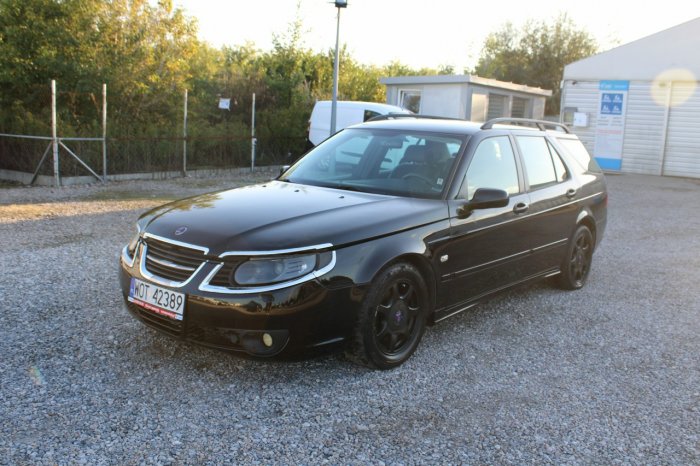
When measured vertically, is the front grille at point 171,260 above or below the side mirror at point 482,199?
below

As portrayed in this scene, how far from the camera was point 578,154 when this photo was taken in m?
6.52

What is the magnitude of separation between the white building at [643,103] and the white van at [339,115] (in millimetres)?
8319

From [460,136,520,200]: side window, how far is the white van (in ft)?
37.7

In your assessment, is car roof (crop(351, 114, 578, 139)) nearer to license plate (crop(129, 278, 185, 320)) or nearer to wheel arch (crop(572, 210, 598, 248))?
wheel arch (crop(572, 210, 598, 248))

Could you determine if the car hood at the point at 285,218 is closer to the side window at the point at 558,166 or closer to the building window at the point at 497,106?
the side window at the point at 558,166

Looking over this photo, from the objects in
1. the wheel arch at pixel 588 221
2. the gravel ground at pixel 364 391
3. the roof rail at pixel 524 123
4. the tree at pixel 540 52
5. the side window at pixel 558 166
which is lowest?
the gravel ground at pixel 364 391

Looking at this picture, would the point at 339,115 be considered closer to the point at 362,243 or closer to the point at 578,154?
the point at 578,154

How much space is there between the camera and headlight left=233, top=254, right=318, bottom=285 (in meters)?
3.57

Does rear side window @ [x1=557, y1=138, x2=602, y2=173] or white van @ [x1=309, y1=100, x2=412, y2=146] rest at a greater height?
white van @ [x1=309, y1=100, x2=412, y2=146]

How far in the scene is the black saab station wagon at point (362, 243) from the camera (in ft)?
11.8

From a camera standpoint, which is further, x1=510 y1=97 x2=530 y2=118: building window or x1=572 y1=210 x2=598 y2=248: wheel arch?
x1=510 y1=97 x2=530 y2=118: building window

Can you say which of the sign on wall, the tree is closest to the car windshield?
the sign on wall

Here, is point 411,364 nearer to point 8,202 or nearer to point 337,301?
point 337,301

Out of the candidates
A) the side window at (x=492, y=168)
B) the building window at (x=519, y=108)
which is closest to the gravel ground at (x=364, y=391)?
the side window at (x=492, y=168)
